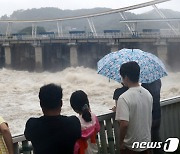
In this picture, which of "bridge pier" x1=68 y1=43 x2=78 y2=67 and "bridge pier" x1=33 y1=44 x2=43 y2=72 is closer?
"bridge pier" x1=68 y1=43 x2=78 y2=67

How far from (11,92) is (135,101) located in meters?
24.6

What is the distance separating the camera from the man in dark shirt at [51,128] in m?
1.74

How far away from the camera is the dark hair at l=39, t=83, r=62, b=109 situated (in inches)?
69.6

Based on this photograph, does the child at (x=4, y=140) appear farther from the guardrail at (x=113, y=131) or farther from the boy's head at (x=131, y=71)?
the boy's head at (x=131, y=71)

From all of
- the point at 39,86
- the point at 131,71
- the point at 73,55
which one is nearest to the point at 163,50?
the point at 73,55

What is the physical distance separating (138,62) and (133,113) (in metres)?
0.69

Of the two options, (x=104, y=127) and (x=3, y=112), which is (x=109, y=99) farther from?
(x=104, y=127)

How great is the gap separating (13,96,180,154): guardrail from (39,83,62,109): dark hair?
0.48 metres

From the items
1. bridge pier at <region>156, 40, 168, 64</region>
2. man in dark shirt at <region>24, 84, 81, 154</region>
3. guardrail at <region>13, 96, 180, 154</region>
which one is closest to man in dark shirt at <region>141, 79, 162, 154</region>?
guardrail at <region>13, 96, 180, 154</region>

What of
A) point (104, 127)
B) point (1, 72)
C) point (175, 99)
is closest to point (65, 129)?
point (104, 127)

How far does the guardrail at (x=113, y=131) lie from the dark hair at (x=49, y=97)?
48 centimetres

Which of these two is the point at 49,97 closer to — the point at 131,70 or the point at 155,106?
the point at 131,70

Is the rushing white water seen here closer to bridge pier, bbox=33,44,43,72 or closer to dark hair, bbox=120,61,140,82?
bridge pier, bbox=33,44,43,72

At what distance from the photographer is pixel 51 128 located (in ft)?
5.70
